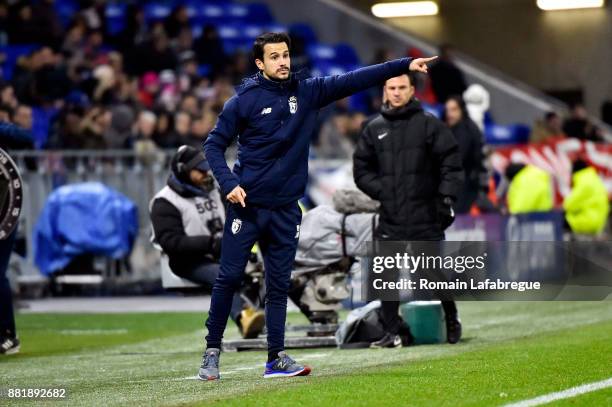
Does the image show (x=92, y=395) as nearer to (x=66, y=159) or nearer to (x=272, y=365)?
(x=272, y=365)

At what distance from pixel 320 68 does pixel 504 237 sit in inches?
366

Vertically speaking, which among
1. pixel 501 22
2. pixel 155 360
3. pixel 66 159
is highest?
pixel 501 22

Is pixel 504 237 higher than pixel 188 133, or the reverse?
pixel 188 133

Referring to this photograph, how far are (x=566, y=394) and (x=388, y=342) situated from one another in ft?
13.2

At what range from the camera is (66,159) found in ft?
65.4

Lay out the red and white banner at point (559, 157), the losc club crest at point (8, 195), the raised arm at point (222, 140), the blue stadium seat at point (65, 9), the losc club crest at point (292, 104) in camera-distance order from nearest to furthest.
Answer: the raised arm at point (222, 140), the losc club crest at point (292, 104), the losc club crest at point (8, 195), the red and white banner at point (559, 157), the blue stadium seat at point (65, 9)

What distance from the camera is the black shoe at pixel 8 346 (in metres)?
12.9

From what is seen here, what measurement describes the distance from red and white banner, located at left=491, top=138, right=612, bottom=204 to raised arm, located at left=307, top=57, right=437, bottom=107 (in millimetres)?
12775

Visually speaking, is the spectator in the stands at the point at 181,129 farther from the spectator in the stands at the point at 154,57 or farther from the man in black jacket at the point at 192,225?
the man in black jacket at the point at 192,225

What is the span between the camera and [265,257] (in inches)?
397

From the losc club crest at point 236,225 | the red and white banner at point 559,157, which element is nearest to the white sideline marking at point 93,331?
the losc club crest at point 236,225

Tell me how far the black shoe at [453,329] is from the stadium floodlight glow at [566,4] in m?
19.3

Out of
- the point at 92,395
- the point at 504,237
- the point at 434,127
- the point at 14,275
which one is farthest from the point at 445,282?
the point at 14,275

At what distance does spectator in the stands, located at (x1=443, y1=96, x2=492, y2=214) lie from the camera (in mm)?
16297
